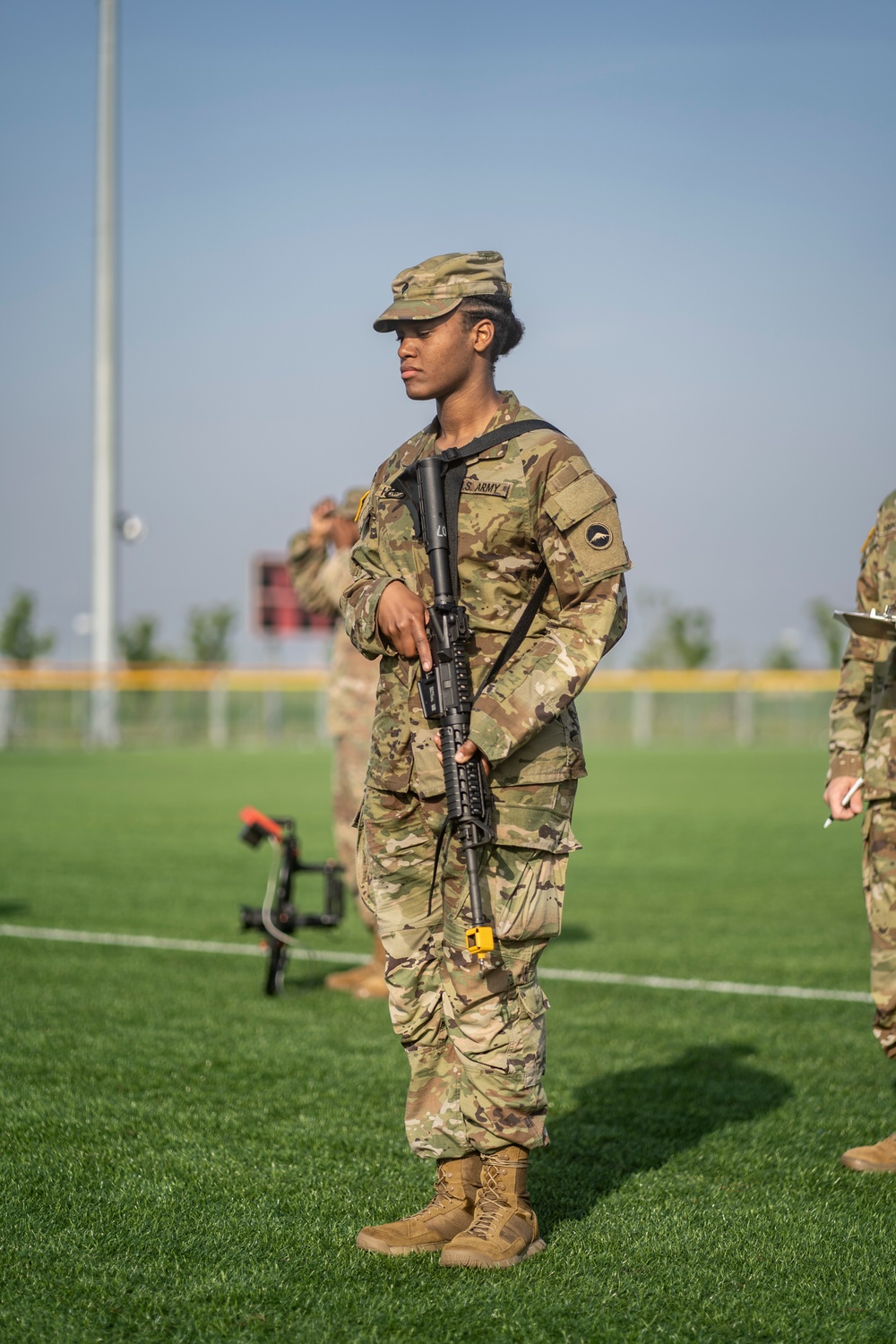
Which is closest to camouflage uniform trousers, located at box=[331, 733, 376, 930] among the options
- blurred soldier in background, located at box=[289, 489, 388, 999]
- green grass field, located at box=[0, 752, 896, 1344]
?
blurred soldier in background, located at box=[289, 489, 388, 999]

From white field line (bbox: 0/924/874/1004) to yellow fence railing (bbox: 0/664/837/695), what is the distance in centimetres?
2390

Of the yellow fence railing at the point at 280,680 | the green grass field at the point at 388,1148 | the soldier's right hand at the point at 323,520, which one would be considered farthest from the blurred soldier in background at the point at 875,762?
the yellow fence railing at the point at 280,680

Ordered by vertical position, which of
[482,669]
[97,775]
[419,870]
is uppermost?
[482,669]

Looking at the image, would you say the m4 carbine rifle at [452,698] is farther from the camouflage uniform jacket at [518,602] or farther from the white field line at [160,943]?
the white field line at [160,943]

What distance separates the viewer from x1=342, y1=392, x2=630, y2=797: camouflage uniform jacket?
12.1 feet

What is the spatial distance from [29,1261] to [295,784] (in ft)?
70.0

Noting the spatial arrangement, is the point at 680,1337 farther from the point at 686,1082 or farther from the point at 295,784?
the point at 295,784

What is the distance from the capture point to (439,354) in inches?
152

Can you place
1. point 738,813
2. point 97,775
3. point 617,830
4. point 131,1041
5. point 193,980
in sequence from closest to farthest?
point 131,1041
point 193,980
point 617,830
point 738,813
point 97,775

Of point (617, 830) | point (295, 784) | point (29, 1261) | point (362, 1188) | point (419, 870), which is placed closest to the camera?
point (29, 1261)

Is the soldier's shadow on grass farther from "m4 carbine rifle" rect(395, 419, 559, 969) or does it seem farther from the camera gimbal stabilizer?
the camera gimbal stabilizer

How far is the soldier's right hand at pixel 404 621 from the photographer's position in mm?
3730

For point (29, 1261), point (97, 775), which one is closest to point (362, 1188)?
point (29, 1261)

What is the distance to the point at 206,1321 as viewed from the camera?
10.8 ft
